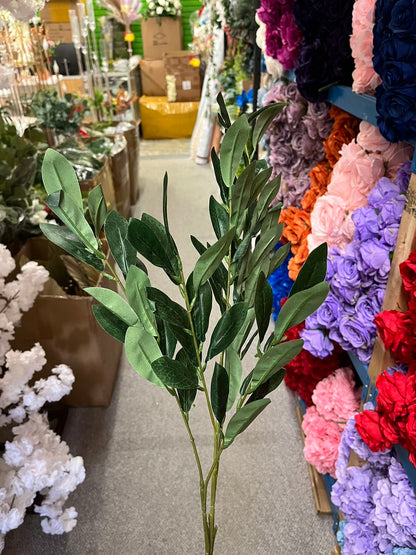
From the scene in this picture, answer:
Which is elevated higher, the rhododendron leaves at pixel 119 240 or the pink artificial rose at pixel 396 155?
the rhododendron leaves at pixel 119 240

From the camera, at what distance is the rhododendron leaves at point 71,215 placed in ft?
1.79

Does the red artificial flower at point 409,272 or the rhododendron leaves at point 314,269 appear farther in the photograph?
the red artificial flower at point 409,272

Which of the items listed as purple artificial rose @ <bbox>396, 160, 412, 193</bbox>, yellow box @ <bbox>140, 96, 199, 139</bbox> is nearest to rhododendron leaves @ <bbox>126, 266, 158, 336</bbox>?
purple artificial rose @ <bbox>396, 160, 412, 193</bbox>

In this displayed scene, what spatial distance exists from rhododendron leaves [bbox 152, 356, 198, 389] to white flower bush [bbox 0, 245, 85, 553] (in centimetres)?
72

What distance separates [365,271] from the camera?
3.29 feet

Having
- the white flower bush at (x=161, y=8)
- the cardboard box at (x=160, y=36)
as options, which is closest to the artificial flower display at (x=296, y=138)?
the white flower bush at (x=161, y=8)

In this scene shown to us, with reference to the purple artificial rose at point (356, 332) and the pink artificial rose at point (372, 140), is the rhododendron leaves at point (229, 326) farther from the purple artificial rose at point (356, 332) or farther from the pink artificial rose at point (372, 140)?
the pink artificial rose at point (372, 140)

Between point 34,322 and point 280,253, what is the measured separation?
1253 millimetres

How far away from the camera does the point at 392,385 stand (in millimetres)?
820

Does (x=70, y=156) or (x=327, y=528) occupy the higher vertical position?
(x=70, y=156)

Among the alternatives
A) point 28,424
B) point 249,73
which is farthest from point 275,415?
point 249,73

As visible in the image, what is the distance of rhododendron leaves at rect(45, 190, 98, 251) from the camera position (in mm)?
545

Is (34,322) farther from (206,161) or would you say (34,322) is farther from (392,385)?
(206,161)

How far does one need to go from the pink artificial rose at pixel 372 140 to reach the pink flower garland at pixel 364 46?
0.11m
